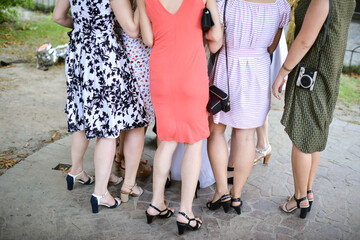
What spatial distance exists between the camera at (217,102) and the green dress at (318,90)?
1.76 ft

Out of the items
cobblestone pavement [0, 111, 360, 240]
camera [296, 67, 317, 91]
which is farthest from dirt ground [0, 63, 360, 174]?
camera [296, 67, 317, 91]

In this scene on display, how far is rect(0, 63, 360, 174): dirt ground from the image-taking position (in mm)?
4573

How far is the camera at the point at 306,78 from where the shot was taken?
111 inches

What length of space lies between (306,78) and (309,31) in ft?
1.25

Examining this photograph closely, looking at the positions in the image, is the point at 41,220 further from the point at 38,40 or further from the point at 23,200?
the point at 38,40

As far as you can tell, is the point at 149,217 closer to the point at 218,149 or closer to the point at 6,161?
the point at 218,149

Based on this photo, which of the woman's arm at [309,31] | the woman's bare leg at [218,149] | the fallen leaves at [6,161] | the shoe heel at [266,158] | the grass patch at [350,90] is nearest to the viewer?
the woman's arm at [309,31]

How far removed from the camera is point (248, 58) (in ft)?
9.54

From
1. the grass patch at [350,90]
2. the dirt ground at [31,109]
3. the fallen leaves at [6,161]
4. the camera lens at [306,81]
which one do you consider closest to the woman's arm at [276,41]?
the camera lens at [306,81]

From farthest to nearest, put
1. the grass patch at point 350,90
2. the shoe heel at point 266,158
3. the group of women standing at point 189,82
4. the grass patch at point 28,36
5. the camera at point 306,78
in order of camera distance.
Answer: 1. the grass patch at point 28,36
2. the grass patch at point 350,90
3. the shoe heel at point 266,158
4. the camera at point 306,78
5. the group of women standing at point 189,82

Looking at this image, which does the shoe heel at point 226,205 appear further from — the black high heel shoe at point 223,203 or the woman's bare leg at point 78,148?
the woman's bare leg at point 78,148

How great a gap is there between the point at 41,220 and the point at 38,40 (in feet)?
23.9

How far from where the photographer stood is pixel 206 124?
288 cm

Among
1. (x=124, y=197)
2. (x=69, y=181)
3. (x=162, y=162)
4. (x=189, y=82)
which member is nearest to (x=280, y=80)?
(x=189, y=82)
